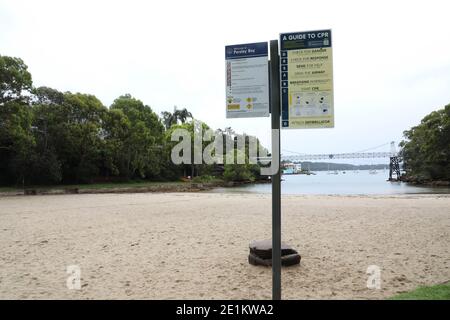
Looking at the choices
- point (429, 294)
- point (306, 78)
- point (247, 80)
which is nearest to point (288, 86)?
point (306, 78)

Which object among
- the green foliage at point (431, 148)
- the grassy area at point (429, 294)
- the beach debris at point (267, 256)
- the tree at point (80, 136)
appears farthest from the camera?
the green foliage at point (431, 148)

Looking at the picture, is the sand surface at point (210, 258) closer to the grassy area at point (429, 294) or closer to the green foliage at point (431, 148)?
the grassy area at point (429, 294)

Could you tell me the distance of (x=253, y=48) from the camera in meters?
2.70

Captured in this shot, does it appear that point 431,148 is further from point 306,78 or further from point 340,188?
point 306,78

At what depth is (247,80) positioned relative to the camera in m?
2.69

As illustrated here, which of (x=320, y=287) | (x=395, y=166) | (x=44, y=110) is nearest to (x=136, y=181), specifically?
(x=44, y=110)

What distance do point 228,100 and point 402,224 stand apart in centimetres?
770

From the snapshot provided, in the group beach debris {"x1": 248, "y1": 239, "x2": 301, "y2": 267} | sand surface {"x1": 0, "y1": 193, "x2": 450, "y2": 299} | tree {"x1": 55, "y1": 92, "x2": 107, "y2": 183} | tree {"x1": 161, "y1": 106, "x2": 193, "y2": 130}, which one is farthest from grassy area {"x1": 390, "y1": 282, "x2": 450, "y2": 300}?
tree {"x1": 161, "y1": 106, "x2": 193, "y2": 130}

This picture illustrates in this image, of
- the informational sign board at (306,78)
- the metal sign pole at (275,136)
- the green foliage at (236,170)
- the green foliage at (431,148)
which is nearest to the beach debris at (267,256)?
the metal sign pole at (275,136)

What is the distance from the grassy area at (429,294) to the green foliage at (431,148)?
4132cm

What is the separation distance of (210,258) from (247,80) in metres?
3.48

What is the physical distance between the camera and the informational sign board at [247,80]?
2.66 meters

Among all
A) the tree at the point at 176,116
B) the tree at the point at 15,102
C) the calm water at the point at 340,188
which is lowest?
the calm water at the point at 340,188

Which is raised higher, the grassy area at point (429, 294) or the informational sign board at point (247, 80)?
the informational sign board at point (247, 80)
